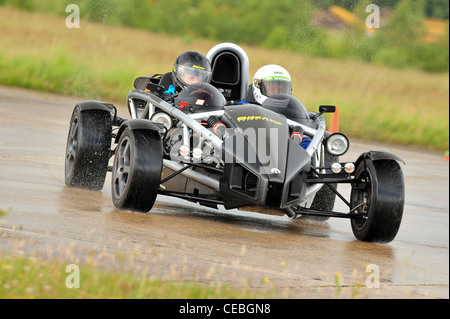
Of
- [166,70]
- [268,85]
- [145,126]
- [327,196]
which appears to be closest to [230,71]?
[268,85]

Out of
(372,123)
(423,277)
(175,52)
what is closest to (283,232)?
(423,277)

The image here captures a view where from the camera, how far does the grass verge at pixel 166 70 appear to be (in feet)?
98.1

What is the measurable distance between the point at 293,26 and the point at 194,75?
→ 35.0m

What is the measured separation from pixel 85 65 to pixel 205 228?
2372cm

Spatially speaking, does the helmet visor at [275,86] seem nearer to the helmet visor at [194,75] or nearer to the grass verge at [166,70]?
the helmet visor at [194,75]

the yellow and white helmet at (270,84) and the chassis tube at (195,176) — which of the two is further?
the yellow and white helmet at (270,84)

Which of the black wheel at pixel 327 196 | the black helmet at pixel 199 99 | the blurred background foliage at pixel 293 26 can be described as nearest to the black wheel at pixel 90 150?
the black helmet at pixel 199 99

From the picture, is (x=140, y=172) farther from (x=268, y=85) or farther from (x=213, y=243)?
(x=268, y=85)

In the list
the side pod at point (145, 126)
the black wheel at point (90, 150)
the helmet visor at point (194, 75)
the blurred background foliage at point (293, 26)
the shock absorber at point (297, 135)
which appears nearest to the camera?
the side pod at point (145, 126)

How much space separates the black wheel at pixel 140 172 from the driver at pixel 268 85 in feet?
7.13

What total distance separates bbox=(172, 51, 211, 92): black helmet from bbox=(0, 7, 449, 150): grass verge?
16565 millimetres

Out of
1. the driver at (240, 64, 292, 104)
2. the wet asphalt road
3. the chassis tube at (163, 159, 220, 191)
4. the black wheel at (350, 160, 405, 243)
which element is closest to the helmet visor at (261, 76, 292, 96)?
the driver at (240, 64, 292, 104)

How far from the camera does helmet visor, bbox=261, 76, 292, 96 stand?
12.0m

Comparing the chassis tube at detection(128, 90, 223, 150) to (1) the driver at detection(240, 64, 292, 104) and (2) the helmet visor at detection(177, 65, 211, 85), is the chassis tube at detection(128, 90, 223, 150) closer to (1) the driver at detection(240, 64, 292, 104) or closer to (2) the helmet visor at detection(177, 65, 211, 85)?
(2) the helmet visor at detection(177, 65, 211, 85)
